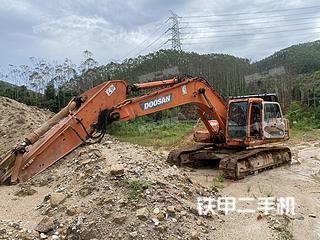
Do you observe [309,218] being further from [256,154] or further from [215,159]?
[215,159]

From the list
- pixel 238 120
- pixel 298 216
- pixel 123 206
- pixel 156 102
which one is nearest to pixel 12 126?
pixel 156 102

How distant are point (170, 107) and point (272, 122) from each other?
3248 mm

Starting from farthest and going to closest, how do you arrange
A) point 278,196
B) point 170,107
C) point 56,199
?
point 170,107 → point 278,196 → point 56,199

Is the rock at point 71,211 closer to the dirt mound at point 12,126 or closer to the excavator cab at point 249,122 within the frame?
the dirt mound at point 12,126

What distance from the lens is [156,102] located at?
8.88 metres

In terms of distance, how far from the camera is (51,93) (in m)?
28.8

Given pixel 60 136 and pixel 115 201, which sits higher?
pixel 60 136

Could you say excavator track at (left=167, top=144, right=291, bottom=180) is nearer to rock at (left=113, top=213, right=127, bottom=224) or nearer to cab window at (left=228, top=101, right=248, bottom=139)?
cab window at (left=228, top=101, right=248, bottom=139)

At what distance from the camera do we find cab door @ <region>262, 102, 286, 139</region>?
10.6 metres

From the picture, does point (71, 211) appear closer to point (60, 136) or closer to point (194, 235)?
point (194, 235)

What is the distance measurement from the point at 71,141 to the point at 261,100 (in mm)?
5296

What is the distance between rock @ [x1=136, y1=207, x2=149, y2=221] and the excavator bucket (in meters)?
2.51

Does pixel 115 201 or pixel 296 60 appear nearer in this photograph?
pixel 115 201

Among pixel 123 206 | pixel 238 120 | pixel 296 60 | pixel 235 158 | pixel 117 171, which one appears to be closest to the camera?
pixel 123 206
